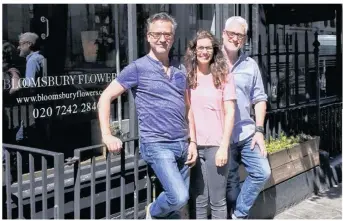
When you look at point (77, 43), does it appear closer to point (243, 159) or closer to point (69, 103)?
point (69, 103)

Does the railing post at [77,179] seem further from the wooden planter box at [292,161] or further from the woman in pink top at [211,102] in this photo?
the wooden planter box at [292,161]

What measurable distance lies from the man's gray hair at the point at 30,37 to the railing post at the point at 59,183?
1.46 m

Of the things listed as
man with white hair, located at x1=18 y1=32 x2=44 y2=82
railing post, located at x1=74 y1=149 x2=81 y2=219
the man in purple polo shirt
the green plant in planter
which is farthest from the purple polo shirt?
the green plant in planter

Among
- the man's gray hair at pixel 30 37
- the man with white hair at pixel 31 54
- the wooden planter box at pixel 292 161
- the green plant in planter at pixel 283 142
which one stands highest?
the man's gray hair at pixel 30 37

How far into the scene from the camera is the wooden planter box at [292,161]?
5185 millimetres

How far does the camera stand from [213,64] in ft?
12.0

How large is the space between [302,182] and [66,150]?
8.90ft

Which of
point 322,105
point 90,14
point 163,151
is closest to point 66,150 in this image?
point 90,14

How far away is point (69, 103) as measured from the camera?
465cm

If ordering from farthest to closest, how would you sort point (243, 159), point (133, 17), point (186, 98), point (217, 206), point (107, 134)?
point (133, 17)
point (243, 159)
point (217, 206)
point (186, 98)
point (107, 134)

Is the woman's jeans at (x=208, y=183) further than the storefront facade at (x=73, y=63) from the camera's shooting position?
No

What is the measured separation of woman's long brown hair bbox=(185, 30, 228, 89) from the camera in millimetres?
3613

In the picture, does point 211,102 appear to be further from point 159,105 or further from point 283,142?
point 283,142

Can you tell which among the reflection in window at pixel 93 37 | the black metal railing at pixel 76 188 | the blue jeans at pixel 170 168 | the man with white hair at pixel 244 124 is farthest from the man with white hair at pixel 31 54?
the man with white hair at pixel 244 124
